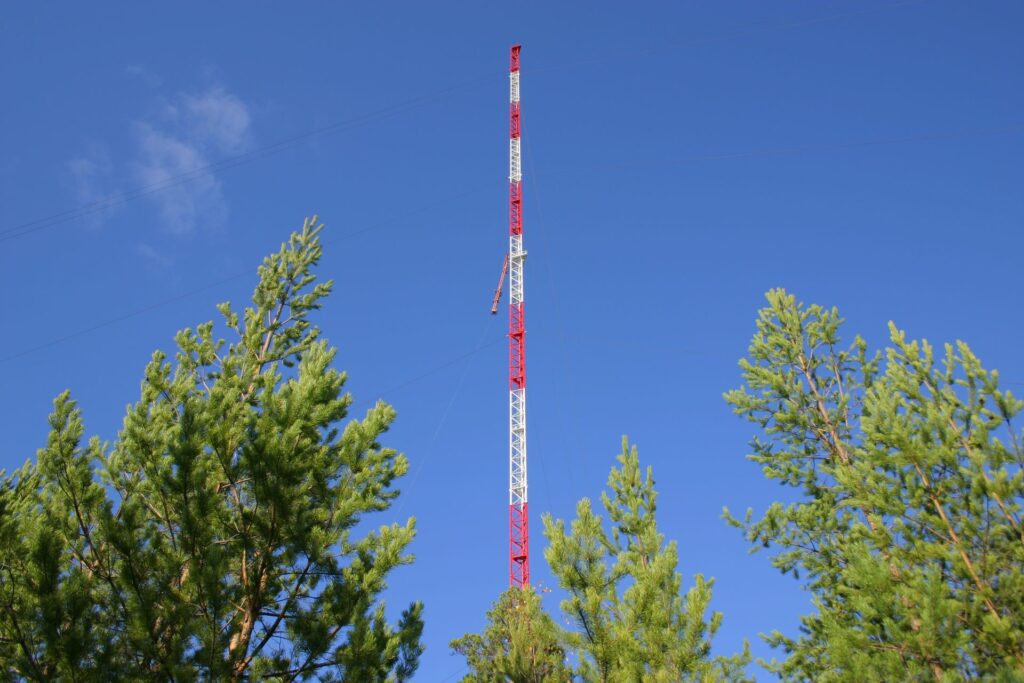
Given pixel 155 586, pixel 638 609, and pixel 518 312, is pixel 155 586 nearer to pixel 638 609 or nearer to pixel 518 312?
pixel 638 609

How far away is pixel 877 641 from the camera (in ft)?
28.0

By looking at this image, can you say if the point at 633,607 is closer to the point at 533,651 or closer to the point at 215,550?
the point at 533,651

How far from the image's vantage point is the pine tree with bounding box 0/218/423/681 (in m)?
6.07

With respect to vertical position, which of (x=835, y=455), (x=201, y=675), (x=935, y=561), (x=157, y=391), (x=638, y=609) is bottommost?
(x=201, y=675)

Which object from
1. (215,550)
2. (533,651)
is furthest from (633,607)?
(215,550)

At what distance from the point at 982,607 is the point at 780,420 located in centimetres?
599

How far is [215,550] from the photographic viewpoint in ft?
20.3

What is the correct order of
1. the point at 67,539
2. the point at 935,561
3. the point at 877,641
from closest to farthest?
the point at 67,539, the point at 877,641, the point at 935,561

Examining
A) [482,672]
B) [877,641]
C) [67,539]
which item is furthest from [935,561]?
[482,672]

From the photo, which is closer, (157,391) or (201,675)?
(201,675)

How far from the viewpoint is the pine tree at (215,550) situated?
239 inches

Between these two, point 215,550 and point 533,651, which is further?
point 533,651

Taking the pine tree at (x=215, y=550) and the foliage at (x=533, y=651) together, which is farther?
the foliage at (x=533, y=651)

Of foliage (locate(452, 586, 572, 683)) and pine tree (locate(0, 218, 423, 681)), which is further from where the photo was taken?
foliage (locate(452, 586, 572, 683))
